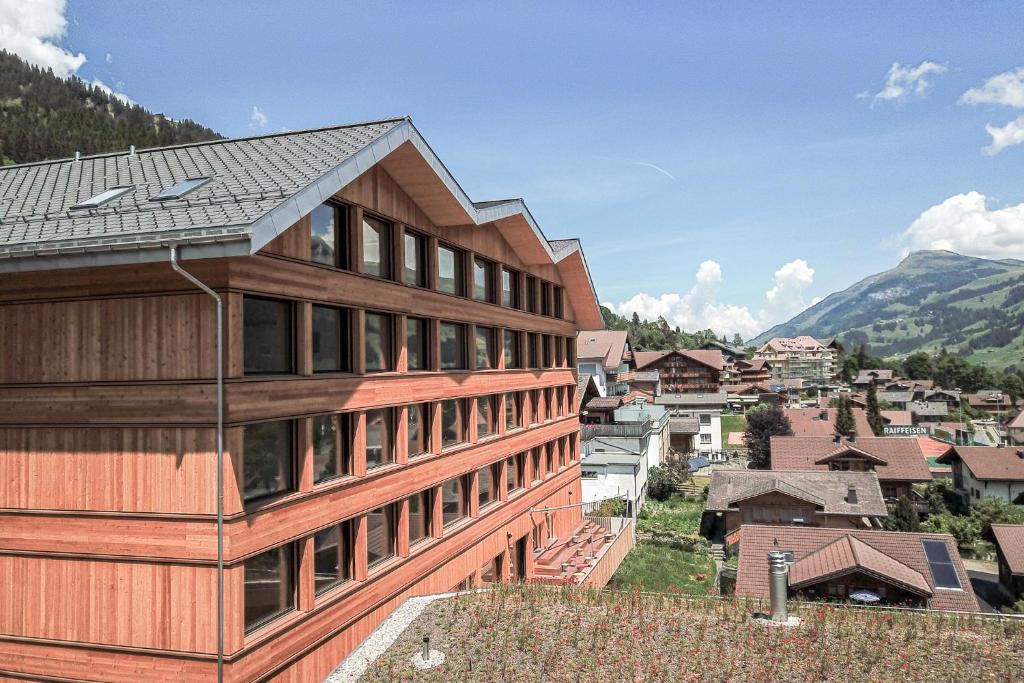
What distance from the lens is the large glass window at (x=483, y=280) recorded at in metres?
22.6

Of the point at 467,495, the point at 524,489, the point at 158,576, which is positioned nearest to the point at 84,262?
the point at 158,576

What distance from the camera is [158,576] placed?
463 inches

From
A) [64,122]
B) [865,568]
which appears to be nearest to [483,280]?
[865,568]

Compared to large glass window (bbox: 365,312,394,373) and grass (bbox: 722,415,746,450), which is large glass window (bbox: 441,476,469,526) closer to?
large glass window (bbox: 365,312,394,373)

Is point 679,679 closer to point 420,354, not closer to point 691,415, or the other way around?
point 420,354

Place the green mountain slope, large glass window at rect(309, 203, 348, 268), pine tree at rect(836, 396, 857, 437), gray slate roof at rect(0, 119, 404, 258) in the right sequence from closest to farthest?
1. gray slate roof at rect(0, 119, 404, 258)
2. large glass window at rect(309, 203, 348, 268)
3. pine tree at rect(836, 396, 857, 437)
4. the green mountain slope

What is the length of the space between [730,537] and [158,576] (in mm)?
36231

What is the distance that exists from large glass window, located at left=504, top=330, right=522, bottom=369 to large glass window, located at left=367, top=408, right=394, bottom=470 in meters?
8.34

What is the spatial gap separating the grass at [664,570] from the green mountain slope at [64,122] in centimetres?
9280

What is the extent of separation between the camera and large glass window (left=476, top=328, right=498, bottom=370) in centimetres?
2280

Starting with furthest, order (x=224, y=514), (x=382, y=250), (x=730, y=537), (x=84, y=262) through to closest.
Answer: (x=730, y=537) → (x=382, y=250) → (x=224, y=514) → (x=84, y=262)

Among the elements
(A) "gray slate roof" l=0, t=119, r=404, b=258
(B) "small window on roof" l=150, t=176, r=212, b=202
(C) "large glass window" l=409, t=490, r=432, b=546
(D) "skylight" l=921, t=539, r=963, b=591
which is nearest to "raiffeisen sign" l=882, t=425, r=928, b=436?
(D) "skylight" l=921, t=539, r=963, b=591

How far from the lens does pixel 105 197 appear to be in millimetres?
13266

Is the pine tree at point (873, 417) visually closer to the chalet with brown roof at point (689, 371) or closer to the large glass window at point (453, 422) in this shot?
the chalet with brown roof at point (689, 371)
